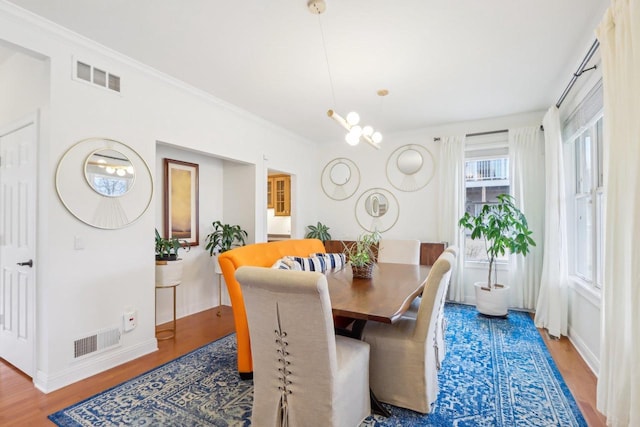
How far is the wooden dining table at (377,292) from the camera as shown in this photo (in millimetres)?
1673

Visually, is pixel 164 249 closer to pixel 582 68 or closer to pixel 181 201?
pixel 181 201

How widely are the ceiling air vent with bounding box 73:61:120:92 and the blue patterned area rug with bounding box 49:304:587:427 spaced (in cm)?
239

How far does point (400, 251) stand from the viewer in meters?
3.66

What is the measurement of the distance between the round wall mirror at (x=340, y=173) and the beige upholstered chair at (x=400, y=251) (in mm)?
2001

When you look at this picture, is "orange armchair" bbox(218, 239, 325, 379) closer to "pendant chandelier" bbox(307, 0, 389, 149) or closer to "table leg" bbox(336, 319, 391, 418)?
"table leg" bbox(336, 319, 391, 418)

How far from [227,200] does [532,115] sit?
441 centimetres

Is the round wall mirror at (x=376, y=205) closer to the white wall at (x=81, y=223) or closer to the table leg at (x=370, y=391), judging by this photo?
the white wall at (x=81, y=223)

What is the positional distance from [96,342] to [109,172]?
139 centimetres

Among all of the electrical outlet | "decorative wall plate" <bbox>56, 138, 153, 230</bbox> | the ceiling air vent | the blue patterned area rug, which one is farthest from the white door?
the blue patterned area rug

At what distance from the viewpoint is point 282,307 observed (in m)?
1.49

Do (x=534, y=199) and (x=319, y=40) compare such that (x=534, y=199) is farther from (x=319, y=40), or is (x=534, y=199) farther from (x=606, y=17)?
(x=319, y=40)

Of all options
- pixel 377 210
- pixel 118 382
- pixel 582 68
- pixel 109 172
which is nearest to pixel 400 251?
pixel 377 210

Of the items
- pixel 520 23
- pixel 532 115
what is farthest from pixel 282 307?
pixel 532 115

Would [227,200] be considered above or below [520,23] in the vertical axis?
below
